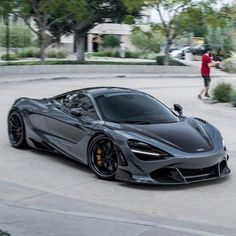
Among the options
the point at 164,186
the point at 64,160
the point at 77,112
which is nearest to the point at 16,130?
the point at 64,160

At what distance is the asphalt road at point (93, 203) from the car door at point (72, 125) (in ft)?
1.12

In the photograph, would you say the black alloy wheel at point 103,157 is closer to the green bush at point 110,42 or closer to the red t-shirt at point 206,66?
the red t-shirt at point 206,66

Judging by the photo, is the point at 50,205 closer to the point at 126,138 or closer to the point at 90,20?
the point at 126,138

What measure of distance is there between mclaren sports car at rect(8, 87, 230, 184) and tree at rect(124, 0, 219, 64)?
25.4 meters

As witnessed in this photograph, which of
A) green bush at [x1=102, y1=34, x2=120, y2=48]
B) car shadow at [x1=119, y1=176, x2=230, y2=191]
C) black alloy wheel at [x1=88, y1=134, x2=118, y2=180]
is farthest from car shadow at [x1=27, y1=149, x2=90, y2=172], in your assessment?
green bush at [x1=102, y1=34, x2=120, y2=48]

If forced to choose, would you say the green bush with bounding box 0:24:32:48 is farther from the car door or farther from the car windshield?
the car windshield

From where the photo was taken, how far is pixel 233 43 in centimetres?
4556

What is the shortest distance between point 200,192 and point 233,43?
39.6 m

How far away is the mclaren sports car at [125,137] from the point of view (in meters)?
7.46

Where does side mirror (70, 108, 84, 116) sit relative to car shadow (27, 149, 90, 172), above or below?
above

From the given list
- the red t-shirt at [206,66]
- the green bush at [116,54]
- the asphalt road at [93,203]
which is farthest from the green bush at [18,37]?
the asphalt road at [93,203]

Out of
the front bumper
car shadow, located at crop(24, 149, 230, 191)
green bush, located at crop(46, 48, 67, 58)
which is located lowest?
green bush, located at crop(46, 48, 67, 58)

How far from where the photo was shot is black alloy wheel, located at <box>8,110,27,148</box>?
9.81 m

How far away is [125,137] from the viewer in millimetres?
7617
